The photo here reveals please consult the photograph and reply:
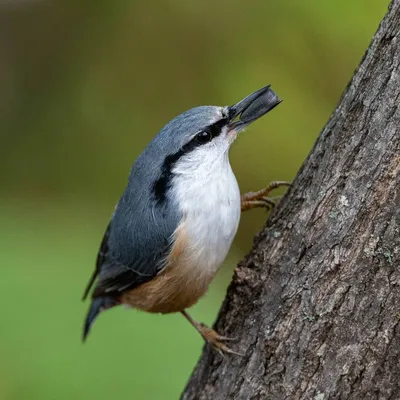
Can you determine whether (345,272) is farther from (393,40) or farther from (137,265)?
(137,265)

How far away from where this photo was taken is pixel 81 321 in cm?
351

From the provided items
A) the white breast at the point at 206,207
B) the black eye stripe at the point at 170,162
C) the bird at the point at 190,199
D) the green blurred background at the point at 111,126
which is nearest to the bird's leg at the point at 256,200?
the bird at the point at 190,199

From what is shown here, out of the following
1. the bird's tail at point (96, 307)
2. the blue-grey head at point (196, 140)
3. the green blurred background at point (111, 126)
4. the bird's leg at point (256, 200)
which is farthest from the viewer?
the green blurred background at point (111, 126)

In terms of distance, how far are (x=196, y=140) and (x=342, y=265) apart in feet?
2.58

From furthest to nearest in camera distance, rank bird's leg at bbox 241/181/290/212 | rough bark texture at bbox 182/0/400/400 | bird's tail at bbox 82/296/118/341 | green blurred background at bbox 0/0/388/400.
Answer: green blurred background at bbox 0/0/388/400, bird's tail at bbox 82/296/118/341, bird's leg at bbox 241/181/290/212, rough bark texture at bbox 182/0/400/400

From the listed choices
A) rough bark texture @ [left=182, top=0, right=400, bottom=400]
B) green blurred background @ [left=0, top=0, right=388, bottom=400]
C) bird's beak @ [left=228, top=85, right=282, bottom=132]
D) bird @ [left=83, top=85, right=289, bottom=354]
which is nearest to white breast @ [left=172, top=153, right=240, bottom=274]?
bird @ [left=83, top=85, right=289, bottom=354]

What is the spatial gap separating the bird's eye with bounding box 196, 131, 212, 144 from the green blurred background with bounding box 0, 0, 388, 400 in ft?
3.70

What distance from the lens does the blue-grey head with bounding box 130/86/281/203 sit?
2.58m

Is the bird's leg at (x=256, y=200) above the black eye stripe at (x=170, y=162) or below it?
below

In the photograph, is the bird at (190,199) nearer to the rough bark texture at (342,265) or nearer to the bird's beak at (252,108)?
the bird's beak at (252,108)

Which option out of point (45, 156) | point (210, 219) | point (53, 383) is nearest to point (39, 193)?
point (45, 156)

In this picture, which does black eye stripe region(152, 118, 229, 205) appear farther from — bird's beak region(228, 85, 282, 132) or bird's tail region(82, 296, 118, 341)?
bird's tail region(82, 296, 118, 341)

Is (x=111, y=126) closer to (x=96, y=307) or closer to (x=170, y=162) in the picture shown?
(x=96, y=307)

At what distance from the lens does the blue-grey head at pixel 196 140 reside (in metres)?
2.58
